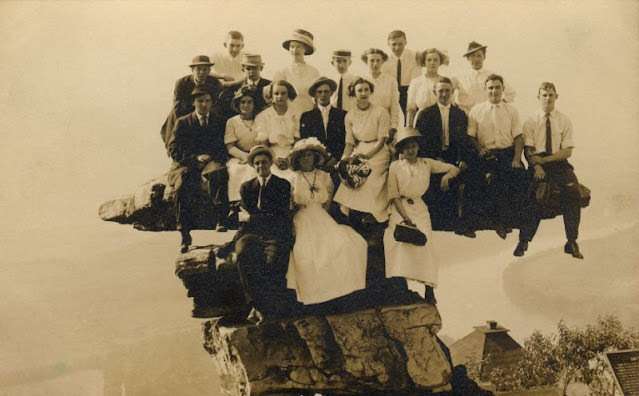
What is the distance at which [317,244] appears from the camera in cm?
668

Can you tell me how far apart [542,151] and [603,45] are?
1.88m

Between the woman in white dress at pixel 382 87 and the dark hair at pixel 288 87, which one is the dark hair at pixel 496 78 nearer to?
the woman in white dress at pixel 382 87

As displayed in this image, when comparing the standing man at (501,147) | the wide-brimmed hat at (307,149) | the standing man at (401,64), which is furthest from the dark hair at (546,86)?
the wide-brimmed hat at (307,149)

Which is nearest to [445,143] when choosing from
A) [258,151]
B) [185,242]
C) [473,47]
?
[473,47]

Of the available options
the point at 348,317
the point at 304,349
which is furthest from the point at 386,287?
the point at 304,349

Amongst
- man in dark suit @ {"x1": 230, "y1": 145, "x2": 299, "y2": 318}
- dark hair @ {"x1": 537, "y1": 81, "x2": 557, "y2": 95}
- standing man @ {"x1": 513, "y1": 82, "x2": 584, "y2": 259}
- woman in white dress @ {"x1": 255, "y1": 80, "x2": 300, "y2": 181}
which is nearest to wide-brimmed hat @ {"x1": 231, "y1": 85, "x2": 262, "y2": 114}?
woman in white dress @ {"x1": 255, "y1": 80, "x2": 300, "y2": 181}

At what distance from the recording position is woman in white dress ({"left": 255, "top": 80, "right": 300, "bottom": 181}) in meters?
6.98

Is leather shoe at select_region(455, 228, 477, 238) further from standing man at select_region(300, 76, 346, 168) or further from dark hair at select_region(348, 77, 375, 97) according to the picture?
dark hair at select_region(348, 77, 375, 97)

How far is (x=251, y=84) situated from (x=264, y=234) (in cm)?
160

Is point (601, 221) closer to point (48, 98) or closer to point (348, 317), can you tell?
point (348, 317)

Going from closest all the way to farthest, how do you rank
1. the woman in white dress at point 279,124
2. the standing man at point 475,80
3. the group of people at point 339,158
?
the group of people at point 339,158 → the woman in white dress at point 279,124 → the standing man at point 475,80

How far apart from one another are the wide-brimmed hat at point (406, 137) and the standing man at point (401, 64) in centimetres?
55

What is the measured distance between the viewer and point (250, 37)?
7727mm

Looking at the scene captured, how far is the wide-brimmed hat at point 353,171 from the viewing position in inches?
271
